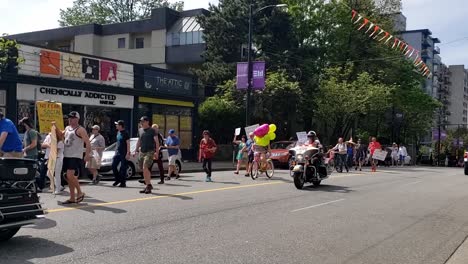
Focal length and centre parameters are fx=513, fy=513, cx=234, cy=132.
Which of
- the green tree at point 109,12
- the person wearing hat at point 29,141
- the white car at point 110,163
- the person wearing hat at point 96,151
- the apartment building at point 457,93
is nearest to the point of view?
the person wearing hat at point 29,141

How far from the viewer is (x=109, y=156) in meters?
17.5

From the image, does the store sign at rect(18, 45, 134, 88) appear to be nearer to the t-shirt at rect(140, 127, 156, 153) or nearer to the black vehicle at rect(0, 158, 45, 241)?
the t-shirt at rect(140, 127, 156, 153)

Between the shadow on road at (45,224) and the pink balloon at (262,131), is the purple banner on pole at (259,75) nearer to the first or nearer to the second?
the pink balloon at (262,131)

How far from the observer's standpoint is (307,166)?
15.0 meters

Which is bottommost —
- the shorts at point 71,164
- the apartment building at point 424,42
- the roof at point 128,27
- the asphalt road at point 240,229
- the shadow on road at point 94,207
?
the asphalt road at point 240,229

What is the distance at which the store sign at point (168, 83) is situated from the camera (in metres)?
29.7

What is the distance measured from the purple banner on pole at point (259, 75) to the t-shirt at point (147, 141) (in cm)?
1577

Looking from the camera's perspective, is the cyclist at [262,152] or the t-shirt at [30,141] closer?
the t-shirt at [30,141]

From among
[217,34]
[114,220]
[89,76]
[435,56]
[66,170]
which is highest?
[435,56]

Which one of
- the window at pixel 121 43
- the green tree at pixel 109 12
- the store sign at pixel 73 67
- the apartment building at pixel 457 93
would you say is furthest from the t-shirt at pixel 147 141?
the apartment building at pixel 457 93

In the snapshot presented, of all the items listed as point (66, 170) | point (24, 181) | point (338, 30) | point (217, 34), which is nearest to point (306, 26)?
point (338, 30)

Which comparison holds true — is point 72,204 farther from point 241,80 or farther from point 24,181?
point 241,80

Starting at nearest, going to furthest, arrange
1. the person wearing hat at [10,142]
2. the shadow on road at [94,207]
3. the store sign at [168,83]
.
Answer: the person wearing hat at [10,142] → the shadow on road at [94,207] → the store sign at [168,83]

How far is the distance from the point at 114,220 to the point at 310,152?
7.46 m
